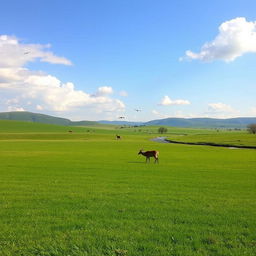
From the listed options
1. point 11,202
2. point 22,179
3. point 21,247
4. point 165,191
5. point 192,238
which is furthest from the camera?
point 22,179

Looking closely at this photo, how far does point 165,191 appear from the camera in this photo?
14.6 meters

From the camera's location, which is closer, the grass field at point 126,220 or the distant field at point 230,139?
the grass field at point 126,220

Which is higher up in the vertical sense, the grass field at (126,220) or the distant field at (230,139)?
the grass field at (126,220)

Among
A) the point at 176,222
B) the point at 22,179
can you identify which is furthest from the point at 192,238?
the point at 22,179

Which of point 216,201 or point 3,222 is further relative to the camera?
point 216,201

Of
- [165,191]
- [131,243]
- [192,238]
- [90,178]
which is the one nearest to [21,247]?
[131,243]

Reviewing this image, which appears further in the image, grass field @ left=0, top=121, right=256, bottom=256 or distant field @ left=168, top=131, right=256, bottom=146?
distant field @ left=168, top=131, right=256, bottom=146

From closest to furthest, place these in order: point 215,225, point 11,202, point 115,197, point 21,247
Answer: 1. point 21,247
2. point 215,225
3. point 11,202
4. point 115,197

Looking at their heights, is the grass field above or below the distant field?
above

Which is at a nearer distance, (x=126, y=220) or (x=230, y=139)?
(x=126, y=220)

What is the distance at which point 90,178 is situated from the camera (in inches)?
754

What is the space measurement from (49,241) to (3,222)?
2.75 metres

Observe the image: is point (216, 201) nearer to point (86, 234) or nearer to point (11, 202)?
point (86, 234)

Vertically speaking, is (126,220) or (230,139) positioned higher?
(126,220)
